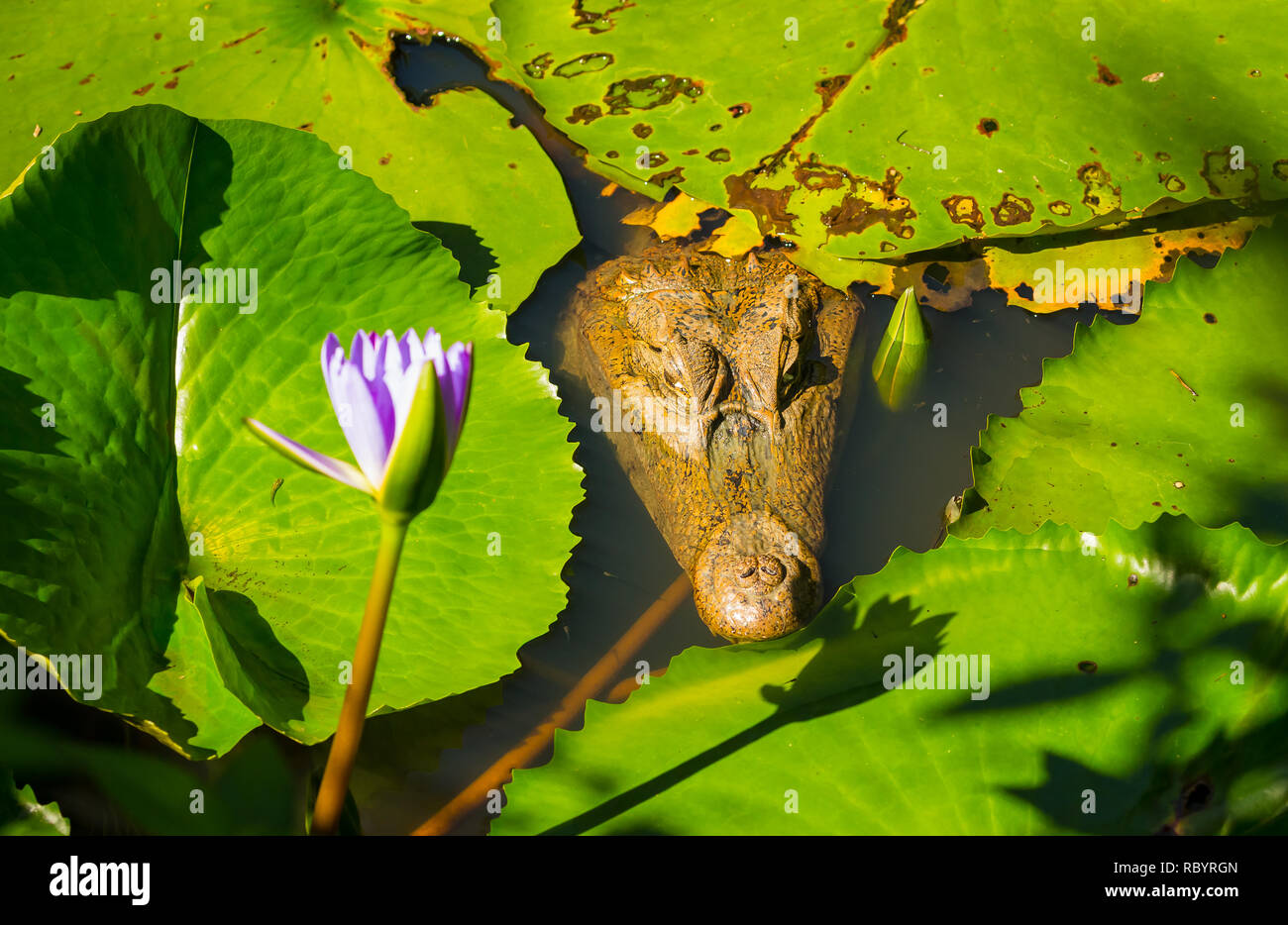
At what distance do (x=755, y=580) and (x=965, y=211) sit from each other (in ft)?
4.61

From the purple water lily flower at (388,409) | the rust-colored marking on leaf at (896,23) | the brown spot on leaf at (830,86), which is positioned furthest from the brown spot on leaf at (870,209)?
the purple water lily flower at (388,409)

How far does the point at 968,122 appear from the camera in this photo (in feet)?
10.1

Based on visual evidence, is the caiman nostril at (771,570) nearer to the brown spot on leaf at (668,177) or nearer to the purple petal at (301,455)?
the brown spot on leaf at (668,177)

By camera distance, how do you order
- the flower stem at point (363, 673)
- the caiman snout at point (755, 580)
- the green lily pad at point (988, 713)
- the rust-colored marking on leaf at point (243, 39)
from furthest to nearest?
1. the rust-colored marking on leaf at point (243, 39)
2. the caiman snout at point (755, 580)
3. the green lily pad at point (988, 713)
4. the flower stem at point (363, 673)

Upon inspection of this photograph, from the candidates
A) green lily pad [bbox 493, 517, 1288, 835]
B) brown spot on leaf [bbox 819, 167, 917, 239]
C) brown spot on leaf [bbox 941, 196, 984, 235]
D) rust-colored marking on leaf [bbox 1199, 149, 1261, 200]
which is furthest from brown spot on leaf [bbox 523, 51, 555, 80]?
green lily pad [bbox 493, 517, 1288, 835]

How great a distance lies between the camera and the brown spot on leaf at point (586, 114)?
10.9 ft

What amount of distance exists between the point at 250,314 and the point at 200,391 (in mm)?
222

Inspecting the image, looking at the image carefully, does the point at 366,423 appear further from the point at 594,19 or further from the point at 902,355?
the point at 594,19

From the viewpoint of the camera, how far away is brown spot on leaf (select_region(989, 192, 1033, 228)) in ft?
9.75

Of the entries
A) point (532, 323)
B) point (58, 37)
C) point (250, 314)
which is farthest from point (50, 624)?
point (58, 37)

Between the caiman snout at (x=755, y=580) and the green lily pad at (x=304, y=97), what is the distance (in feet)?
3.43

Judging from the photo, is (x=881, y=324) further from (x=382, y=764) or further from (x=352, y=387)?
(x=352, y=387)

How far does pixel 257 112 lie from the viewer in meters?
3.11

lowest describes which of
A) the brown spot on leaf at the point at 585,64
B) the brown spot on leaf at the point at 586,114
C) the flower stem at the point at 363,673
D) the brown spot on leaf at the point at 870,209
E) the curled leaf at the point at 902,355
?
the flower stem at the point at 363,673
